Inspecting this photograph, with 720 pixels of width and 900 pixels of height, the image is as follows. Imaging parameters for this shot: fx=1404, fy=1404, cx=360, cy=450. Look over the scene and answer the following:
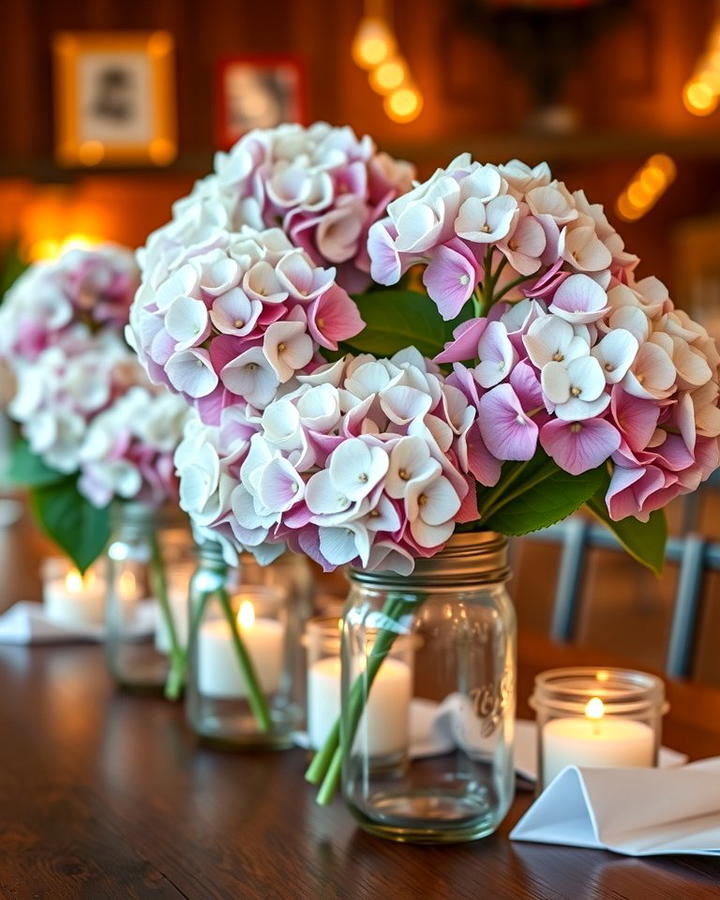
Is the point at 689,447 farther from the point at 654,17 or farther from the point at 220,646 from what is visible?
the point at 654,17

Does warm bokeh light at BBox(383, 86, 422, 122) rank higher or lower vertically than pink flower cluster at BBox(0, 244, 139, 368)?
higher

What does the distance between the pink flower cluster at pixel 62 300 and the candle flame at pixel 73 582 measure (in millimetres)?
341

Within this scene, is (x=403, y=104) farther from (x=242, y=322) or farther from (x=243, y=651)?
(x=242, y=322)

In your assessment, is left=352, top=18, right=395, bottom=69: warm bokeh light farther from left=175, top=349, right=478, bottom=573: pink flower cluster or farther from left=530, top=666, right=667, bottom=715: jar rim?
left=175, top=349, right=478, bottom=573: pink flower cluster

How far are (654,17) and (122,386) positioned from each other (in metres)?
7.15

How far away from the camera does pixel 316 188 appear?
1.11 metres

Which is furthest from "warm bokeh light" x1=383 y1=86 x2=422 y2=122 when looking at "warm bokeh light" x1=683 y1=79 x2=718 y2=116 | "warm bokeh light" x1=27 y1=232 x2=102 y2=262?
"warm bokeh light" x1=27 y1=232 x2=102 y2=262

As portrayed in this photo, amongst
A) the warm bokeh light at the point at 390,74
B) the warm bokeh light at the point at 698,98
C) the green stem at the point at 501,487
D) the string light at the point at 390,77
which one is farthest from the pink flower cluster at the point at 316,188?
the warm bokeh light at the point at 698,98

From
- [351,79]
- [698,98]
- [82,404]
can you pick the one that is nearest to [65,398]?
[82,404]

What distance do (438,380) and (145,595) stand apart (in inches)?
29.0

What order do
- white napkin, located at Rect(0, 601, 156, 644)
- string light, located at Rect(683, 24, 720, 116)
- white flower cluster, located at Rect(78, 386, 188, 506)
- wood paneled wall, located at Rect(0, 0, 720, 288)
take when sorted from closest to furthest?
1. white flower cluster, located at Rect(78, 386, 188, 506)
2. white napkin, located at Rect(0, 601, 156, 644)
3. wood paneled wall, located at Rect(0, 0, 720, 288)
4. string light, located at Rect(683, 24, 720, 116)

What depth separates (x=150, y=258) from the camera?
1.05 meters

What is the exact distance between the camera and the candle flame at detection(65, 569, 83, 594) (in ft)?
5.76

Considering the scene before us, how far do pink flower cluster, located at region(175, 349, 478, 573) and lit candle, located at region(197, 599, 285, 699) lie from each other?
0.40m
